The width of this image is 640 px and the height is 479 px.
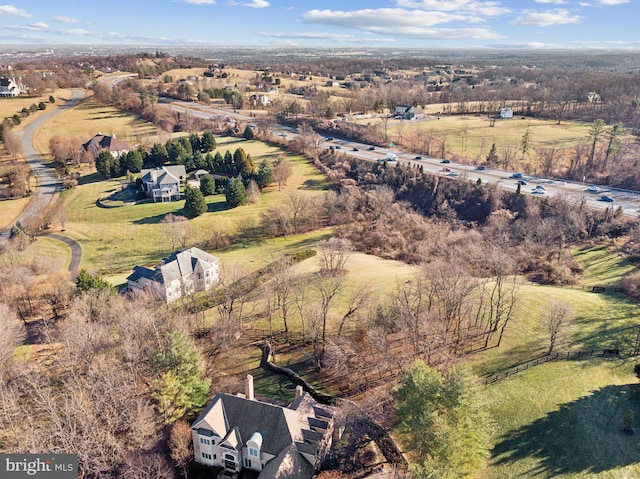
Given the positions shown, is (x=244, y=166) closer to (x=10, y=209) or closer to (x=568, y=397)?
(x=10, y=209)

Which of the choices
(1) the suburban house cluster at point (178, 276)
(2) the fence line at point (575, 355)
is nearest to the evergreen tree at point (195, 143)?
(1) the suburban house cluster at point (178, 276)

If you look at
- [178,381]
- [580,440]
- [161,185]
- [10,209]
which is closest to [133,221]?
[161,185]

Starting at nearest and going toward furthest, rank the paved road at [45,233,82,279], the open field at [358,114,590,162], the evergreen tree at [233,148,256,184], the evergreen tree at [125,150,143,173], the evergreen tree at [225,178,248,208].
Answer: the paved road at [45,233,82,279]
the evergreen tree at [225,178,248,208]
the evergreen tree at [233,148,256,184]
the evergreen tree at [125,150,143,173]
the open field at [358,114,590,162]

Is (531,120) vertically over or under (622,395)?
over

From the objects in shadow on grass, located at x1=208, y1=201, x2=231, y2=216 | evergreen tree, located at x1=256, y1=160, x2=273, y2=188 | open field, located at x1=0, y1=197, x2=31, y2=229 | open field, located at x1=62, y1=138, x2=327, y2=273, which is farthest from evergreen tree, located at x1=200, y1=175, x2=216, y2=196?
open field, located at x1=0, y1=197, x2=31, y2=229

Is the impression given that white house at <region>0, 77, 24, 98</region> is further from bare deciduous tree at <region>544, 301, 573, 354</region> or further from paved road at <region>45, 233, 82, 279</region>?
bare deciduous tree at <region>544, 301, 573, 354</region>

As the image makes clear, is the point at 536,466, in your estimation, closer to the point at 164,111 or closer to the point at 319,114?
the point at 319,114

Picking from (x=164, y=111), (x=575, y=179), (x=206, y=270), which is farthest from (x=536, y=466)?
(x=164, y=111)
